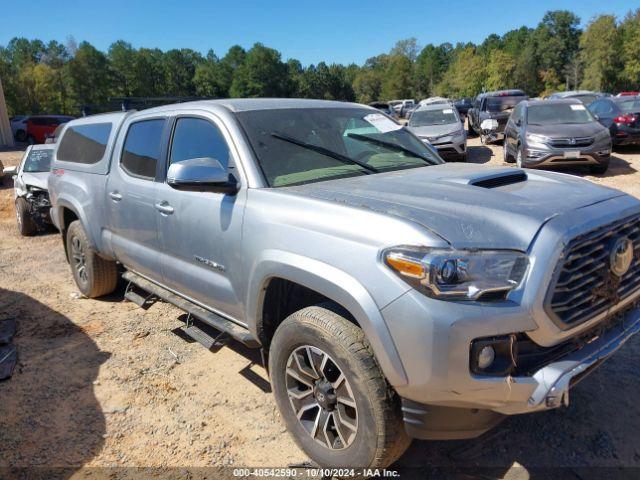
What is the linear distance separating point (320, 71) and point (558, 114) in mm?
98289

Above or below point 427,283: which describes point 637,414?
below

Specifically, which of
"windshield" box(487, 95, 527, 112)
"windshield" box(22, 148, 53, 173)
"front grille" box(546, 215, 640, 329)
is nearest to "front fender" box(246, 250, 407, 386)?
"front grille" box(546, 215, 640, 329)

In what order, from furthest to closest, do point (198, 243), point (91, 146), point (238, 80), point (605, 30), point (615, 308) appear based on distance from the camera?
1. point (238, 80)
2. point (605, 30)
3. point (91, 146)
4. point (198, 243)
5. point (615, 308)

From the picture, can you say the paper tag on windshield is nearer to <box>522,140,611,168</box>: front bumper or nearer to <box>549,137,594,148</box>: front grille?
<box>522,140,611,168</box>: front bumper

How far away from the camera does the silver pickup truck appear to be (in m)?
2.00

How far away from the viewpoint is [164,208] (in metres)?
3.54

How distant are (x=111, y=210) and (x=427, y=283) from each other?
330 cm

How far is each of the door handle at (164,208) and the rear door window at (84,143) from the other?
4.76 ft

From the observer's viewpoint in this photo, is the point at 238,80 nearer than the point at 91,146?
No

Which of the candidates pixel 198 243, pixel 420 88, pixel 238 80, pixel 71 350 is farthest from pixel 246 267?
pixel 420 88

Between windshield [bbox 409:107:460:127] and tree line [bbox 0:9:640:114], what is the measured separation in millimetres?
36148

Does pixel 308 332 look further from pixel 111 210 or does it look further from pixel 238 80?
pixel 238 80

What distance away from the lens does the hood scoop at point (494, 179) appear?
2809 millimetres

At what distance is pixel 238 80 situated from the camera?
3698 inches
